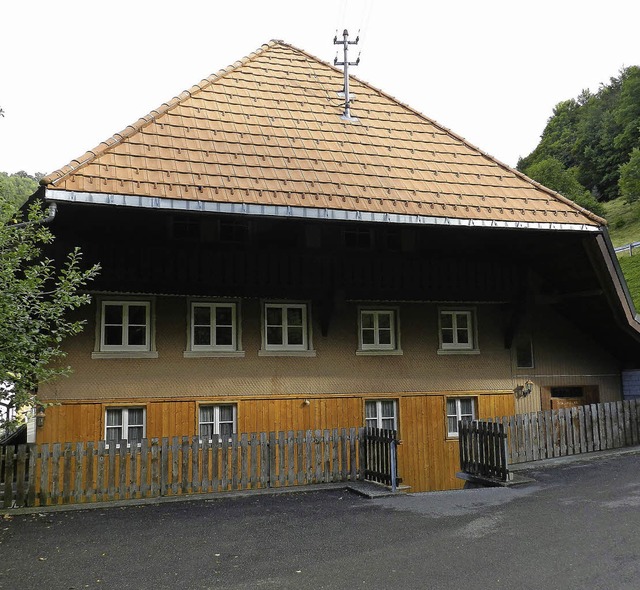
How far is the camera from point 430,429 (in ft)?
52.5

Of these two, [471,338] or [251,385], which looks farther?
[471,338]

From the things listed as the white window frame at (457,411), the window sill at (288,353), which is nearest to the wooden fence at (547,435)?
the white window frame at (457,411)

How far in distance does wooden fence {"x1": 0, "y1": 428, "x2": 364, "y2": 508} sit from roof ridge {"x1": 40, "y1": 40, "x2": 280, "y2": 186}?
4889 millimetres

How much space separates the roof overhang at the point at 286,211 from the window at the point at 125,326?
11.2 feet

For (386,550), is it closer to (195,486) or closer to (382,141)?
(195,486)

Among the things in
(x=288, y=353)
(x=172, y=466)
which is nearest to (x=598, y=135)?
(x=288, y=353)

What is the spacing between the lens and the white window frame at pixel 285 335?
15.0m

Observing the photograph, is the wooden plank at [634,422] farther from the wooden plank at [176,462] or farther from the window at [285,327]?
the wooden plank at [176,462]

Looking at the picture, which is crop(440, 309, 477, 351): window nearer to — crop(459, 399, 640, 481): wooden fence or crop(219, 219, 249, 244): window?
crop(459, 399, 640, 481): wooden fence

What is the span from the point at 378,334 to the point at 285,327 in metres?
2.45

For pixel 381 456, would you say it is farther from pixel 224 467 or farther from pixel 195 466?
pixel 195 466

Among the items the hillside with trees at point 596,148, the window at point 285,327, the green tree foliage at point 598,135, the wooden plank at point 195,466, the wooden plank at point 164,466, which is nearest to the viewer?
the wooden plank at point 164,466

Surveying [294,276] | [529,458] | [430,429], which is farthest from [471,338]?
[294,276]

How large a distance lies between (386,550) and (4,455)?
6951mm
